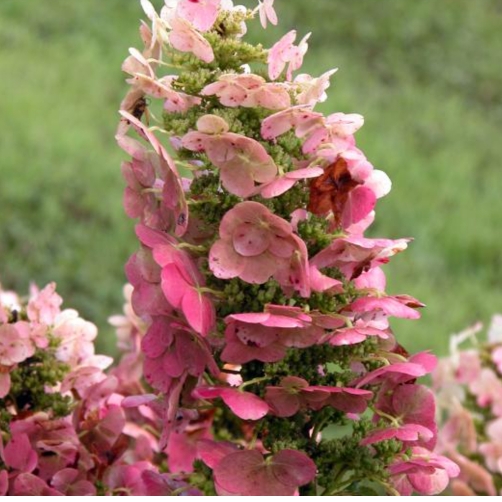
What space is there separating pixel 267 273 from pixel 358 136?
3.77 meters

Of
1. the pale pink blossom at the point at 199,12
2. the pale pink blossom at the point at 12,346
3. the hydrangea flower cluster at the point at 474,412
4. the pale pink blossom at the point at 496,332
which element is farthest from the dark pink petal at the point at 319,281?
the pale pink blossom at the point at 496,332

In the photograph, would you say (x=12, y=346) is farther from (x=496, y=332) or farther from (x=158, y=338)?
(x=496, y=332)

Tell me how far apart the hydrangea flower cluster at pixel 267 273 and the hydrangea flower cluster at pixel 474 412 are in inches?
17.5

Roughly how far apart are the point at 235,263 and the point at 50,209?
3.05 meters

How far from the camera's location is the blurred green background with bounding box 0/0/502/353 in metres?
3.74

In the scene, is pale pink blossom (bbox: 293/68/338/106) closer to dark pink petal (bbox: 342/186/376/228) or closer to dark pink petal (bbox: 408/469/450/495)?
dark pink petal (bbox: 342/186/376/228)

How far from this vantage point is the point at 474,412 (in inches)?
59.1

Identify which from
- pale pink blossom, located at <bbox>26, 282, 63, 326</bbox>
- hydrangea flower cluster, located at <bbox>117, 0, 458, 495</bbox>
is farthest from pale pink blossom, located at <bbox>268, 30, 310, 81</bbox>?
pale pink blossom, located at <bbox>26, 282, 63, 326</bbox>

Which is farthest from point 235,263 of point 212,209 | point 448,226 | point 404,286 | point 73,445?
point 448,226

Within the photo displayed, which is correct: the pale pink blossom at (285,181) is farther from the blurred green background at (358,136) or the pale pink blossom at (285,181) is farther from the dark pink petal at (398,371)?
the blurred green background at (358,136)

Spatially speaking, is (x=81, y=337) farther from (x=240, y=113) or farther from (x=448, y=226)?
(x=448, y=226)

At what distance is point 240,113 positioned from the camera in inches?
34.3

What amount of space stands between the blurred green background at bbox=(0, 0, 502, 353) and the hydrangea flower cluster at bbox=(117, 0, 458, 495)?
94.6 inches

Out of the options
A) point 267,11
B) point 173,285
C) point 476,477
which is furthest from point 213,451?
point 476,477
